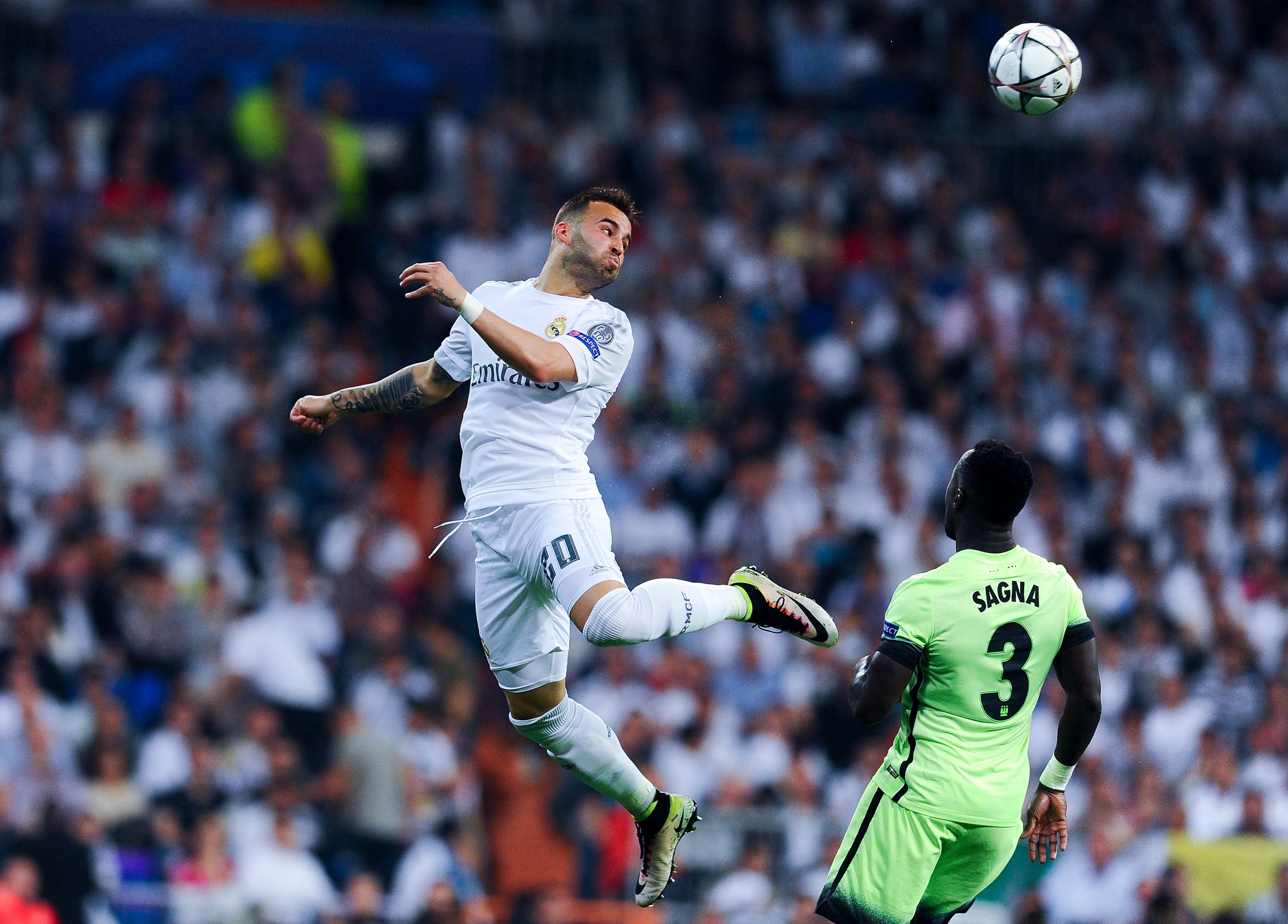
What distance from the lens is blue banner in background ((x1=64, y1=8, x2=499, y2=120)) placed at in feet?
55.8

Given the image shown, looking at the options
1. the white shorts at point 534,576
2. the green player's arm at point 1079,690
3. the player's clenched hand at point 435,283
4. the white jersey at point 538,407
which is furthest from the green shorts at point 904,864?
the player's clenched hand at point 435,283

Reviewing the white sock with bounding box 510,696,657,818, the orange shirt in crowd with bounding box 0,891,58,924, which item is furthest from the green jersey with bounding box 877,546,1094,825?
the orange shirt in crowd with bounding box 0,891,58,924

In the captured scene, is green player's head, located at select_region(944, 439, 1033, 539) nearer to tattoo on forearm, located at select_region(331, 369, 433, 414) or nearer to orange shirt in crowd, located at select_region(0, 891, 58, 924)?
tattoo on forearm, located at select_region(331, 369, 433, 414)

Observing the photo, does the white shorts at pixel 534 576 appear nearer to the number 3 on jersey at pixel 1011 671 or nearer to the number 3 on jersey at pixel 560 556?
the number 3 on jersey at pixel 560 556

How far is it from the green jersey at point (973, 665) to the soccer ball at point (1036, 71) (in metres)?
3.13

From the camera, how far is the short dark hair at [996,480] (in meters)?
6.52

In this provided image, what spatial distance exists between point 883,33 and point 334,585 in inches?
369

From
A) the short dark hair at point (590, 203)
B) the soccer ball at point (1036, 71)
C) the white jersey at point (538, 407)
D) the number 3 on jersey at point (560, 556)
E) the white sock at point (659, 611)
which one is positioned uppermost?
the soccer ball at point (1036, 71)

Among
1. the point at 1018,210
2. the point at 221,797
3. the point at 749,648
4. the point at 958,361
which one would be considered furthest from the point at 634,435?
the point at 1018,210

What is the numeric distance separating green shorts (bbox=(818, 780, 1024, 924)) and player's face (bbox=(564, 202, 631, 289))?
2483mm

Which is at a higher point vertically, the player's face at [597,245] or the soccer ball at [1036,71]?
the soccer ball at [1036,71]

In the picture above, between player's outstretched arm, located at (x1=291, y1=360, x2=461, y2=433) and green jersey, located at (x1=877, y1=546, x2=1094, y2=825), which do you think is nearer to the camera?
green jersey, located at (x1=877, y1=546, x2=1094, y2=825)

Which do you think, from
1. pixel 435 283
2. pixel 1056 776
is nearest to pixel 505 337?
pixel 435 283

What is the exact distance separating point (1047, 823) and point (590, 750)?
6.47 ft
